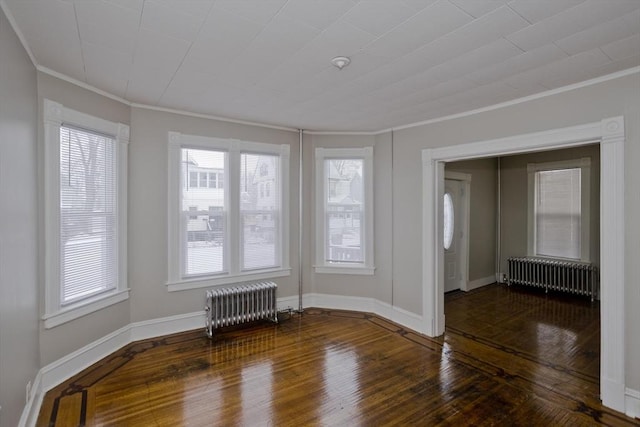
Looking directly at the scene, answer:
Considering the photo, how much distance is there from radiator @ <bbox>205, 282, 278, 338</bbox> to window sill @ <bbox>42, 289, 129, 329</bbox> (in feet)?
3.22

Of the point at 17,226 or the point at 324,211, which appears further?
the point at 324,211

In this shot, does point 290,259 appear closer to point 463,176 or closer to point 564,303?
point 463,176

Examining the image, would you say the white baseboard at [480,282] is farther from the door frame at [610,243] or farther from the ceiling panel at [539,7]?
the ceiling panel at [539,7]

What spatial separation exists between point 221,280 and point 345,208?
2.08 meters

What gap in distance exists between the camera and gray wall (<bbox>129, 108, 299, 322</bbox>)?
149 inches

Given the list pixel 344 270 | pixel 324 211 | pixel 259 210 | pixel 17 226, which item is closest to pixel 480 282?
pixel 344 270

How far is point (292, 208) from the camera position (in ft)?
16.1

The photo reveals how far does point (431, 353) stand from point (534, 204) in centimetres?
441

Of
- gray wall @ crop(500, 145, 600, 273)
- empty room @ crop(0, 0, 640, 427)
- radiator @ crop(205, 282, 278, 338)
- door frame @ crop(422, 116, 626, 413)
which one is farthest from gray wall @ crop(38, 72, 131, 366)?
gray wall @ crop(500, 145, 600, 273)

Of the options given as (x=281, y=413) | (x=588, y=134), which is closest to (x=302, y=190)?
(x=281, y=413)

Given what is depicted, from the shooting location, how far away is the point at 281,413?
2578 millimetres

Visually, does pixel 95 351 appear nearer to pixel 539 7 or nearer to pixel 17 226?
pixel 17 226

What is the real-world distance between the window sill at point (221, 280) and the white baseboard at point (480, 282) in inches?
148

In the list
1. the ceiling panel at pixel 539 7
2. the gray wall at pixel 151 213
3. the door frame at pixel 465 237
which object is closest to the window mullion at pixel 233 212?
the gray wall at pixel 151 213
